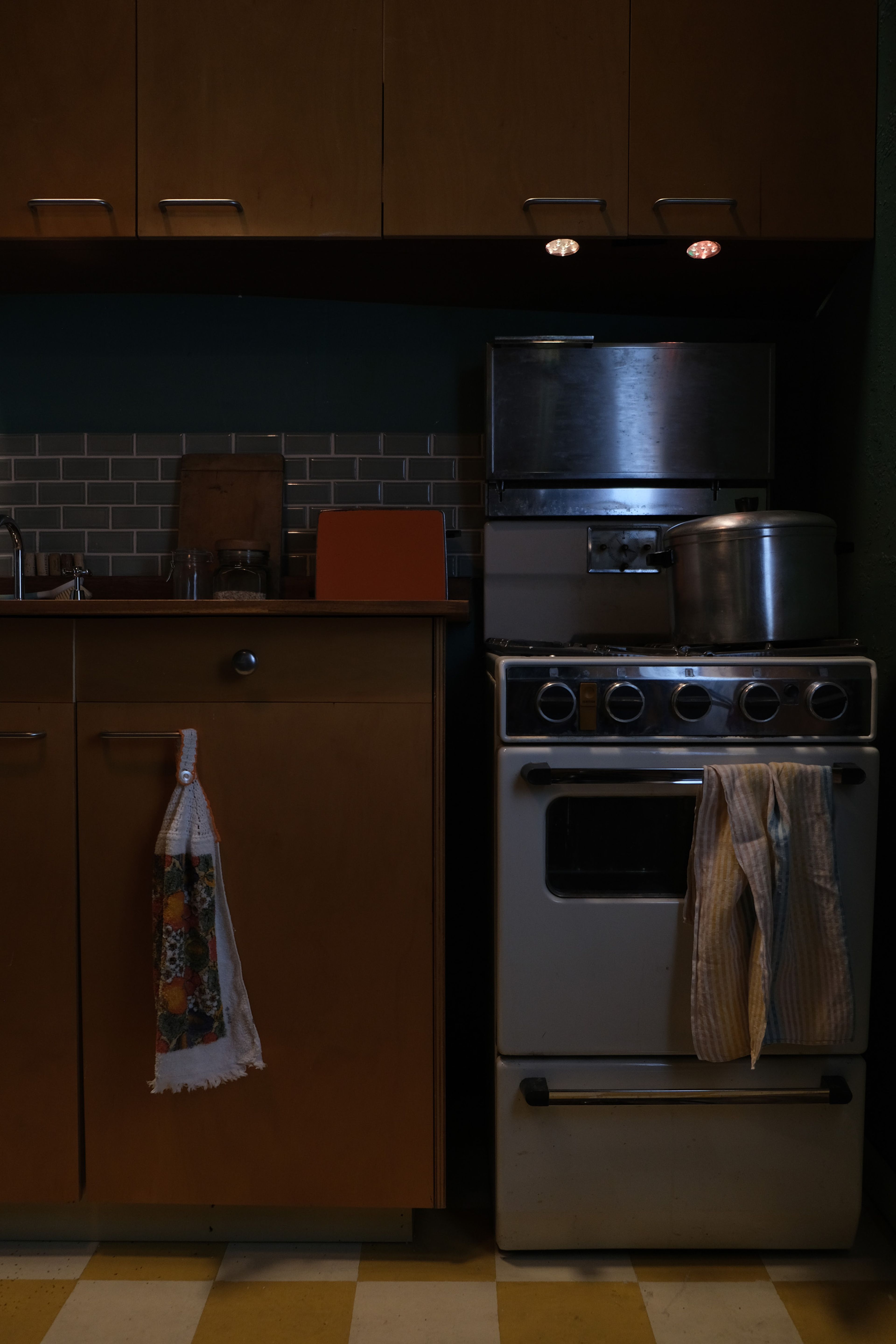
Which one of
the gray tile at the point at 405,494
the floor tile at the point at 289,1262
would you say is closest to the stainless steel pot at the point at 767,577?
the gray tile at the point at 405,494

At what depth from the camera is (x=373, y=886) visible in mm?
1375

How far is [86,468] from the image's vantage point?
2047 mm

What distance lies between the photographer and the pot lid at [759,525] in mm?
1498

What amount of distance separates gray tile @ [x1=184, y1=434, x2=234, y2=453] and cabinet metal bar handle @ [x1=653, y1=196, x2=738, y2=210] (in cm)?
107

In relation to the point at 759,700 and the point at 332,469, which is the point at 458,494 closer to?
the point at 332,469

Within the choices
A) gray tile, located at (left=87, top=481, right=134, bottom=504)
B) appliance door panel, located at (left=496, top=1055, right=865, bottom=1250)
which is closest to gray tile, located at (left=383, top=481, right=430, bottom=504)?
gray tile, located at (left=87, top=481, right=134, bottom=504)

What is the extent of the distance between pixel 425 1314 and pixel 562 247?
6.30ft

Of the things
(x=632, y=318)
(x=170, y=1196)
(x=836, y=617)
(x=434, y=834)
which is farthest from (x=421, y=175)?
(x=170, y=1196)

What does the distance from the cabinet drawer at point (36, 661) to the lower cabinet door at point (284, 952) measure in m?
0.06

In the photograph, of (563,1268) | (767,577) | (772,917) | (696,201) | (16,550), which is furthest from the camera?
(16,550)

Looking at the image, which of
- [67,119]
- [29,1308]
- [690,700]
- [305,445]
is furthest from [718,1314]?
[67,119]

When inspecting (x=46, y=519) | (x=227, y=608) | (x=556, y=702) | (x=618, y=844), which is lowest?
(x=618, y=844)

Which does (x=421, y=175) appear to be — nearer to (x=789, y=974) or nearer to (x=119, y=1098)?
(x=789, y=974)

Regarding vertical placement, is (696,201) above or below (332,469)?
above
